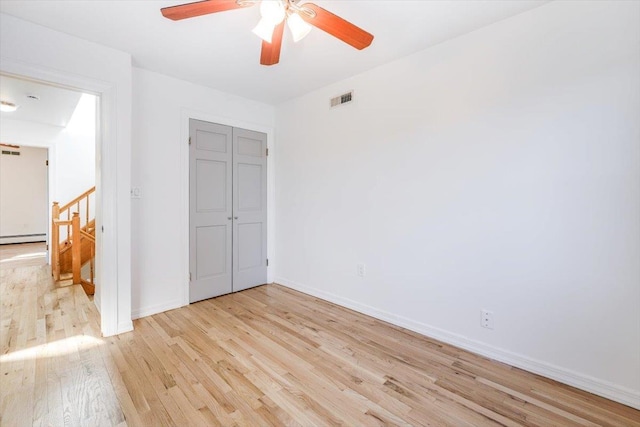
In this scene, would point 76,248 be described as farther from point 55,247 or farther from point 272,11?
point 272,11

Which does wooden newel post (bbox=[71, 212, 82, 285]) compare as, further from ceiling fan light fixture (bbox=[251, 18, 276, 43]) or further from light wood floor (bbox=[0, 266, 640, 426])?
ceiling fan light fixture (bbox=[251, 18, 276, 43])

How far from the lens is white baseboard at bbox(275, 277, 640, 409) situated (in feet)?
5.49

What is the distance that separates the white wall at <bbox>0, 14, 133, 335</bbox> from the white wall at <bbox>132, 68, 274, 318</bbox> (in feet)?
0.93

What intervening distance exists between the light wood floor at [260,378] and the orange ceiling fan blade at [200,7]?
217 cm

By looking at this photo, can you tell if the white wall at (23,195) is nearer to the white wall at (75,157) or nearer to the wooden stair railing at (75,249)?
the white wall at (75,157)

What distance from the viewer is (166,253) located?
3027mm

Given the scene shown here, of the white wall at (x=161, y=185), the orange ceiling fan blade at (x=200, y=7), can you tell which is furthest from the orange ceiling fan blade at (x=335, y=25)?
the white wall at (x=161, y=185)

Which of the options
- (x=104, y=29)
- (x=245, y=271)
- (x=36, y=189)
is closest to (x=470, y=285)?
(x=245, y=271)

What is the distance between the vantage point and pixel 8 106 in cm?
391

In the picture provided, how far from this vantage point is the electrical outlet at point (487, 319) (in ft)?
7.05

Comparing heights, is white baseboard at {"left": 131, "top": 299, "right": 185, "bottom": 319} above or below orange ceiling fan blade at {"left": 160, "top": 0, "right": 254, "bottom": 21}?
below

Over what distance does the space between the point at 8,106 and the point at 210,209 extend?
11.2ft

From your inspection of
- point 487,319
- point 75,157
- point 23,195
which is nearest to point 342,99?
point 487,319

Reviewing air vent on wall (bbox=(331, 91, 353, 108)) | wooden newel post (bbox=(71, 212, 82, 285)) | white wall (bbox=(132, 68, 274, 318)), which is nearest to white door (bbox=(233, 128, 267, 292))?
white wall (bbox=(132, 68, 274, 318))
